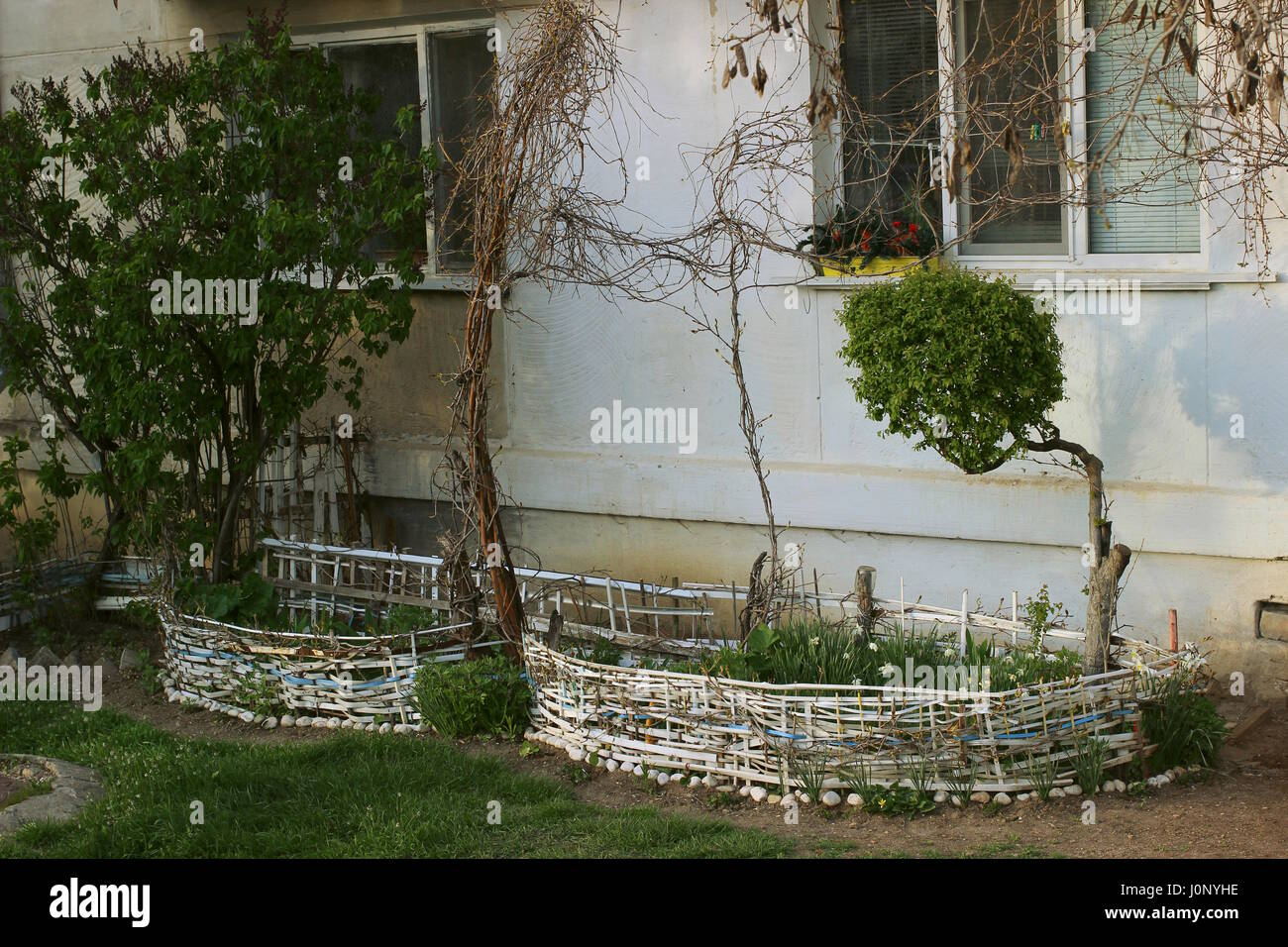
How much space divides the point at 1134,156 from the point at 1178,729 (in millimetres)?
3120

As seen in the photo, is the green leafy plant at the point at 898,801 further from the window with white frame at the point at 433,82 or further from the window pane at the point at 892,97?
the window with white frame at the point at 433,82

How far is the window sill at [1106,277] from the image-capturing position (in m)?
6.94

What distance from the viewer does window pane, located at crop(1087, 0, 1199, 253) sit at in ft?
23.4

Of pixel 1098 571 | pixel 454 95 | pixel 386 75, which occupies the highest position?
pixel 386 75

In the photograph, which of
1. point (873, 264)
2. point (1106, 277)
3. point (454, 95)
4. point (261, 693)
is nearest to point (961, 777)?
point (1106, 277)

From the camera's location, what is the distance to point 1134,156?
24.1 ft

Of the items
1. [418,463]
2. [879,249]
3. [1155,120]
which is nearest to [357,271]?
[418,463]

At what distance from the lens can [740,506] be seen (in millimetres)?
8430

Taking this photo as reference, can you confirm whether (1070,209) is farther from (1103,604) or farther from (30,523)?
(30,523)

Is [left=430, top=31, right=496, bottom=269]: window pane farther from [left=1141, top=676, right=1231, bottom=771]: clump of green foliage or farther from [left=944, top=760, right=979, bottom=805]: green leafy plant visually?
[left=1141, top=676, right=1231, bottom=771]: clump of green foliage

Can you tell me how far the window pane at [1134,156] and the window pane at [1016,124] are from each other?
220mm

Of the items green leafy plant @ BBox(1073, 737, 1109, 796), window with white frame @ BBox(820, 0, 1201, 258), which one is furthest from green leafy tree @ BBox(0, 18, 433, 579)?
green leafy plant @ BBox(1073, 737, 1109, 796)

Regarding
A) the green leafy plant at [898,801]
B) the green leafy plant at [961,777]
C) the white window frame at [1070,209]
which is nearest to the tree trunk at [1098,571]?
the green leafy plant at [961,777]
